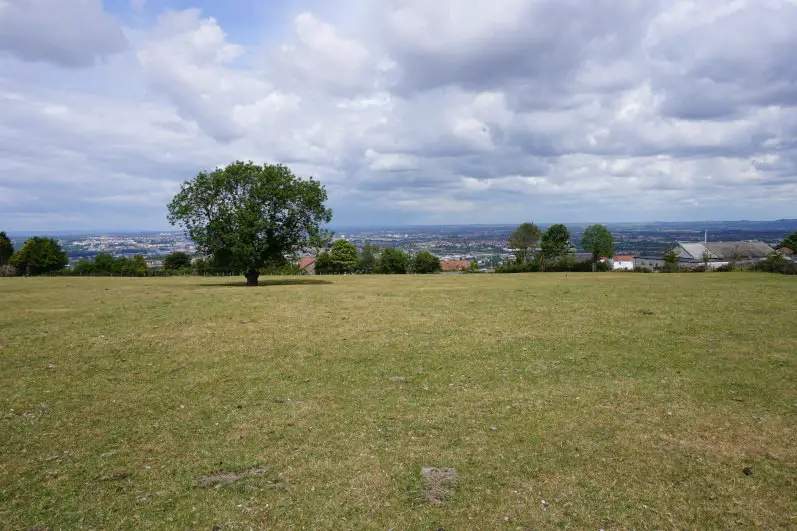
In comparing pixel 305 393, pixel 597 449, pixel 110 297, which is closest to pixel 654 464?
pixel 597 449

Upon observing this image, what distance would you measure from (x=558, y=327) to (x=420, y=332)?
17.5ft

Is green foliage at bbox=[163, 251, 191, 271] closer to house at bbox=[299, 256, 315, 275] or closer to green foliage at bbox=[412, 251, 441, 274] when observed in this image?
house at bbox=[299, 256, 315, 275]

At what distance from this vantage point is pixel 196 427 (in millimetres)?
9703

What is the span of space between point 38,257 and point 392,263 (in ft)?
214

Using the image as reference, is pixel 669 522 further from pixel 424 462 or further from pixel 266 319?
pixel 266 319

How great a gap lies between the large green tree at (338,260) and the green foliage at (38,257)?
47.2 m

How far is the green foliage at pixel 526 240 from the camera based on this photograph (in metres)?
90.0

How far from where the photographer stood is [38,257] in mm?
85188

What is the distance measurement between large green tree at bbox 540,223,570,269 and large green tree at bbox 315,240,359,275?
131 ft

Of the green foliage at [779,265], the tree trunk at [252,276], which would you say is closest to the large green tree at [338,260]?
the tree trunk at [252,276]

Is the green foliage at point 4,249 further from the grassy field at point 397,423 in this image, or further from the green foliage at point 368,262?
the grassy field at point 397,423

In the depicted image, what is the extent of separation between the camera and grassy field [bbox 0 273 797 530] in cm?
686

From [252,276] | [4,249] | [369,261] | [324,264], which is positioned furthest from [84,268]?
[252,276]

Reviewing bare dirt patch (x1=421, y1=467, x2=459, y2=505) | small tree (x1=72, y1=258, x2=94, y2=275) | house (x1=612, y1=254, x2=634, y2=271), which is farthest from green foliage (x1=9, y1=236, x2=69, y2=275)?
house (x1=612, y1=254, x2=634, y2=271)
